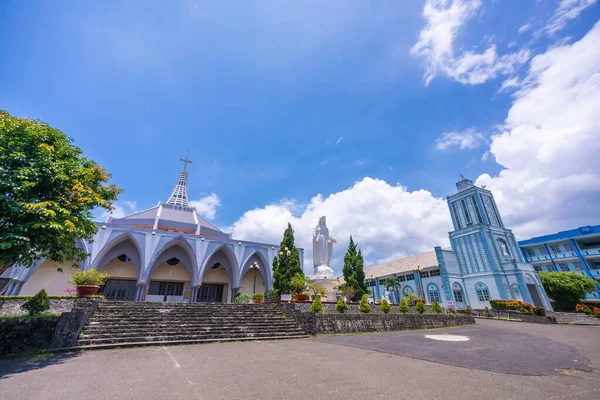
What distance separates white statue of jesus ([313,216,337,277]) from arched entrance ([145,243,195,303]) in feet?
41.8

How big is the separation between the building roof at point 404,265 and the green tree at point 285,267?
2374cm

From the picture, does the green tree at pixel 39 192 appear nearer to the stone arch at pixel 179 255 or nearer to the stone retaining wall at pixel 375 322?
the stone retaining wall at pixel 375 322

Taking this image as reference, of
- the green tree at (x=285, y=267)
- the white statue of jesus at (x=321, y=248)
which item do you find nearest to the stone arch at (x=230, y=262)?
the green tree at (x=285, y=267)

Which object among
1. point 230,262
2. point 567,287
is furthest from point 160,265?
point 567,287

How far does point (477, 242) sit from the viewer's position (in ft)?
109

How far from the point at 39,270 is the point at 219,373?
81.7 feet

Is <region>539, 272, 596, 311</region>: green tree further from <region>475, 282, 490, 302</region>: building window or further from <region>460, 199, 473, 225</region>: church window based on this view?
<region>460, 199, 473, 225</region>: church window

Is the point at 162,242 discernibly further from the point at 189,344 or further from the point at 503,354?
the point at 503,354

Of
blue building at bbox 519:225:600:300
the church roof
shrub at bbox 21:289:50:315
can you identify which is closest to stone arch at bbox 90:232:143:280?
the church roof

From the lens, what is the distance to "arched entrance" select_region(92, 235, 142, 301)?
22828mm

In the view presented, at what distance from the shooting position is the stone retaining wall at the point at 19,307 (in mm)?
11353

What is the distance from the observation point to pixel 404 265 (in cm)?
3984

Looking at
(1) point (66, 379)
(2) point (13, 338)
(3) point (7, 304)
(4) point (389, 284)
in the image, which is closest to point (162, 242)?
(3) point (7, 304)

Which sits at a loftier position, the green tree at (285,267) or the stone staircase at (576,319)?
the green tree at (285,267)
